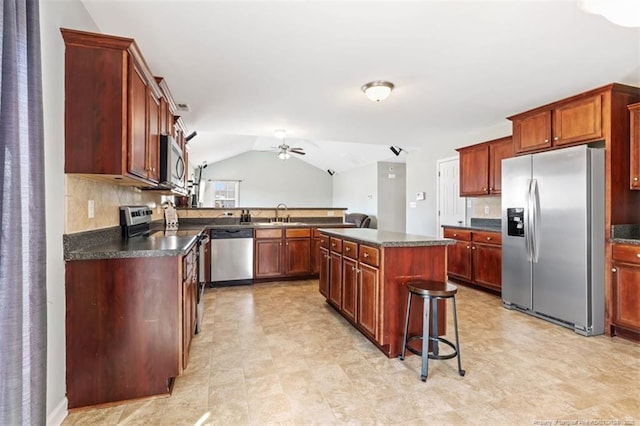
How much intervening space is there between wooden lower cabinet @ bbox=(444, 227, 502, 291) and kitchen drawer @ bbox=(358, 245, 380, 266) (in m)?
2.24

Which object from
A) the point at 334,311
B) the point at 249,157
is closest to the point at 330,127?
the point at 334,311

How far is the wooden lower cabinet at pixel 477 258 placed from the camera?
13.3ft

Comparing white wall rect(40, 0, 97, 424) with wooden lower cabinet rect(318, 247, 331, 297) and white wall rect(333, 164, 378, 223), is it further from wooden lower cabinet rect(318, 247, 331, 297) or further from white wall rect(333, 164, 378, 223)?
white wall rect(333, 164, 378, 223)

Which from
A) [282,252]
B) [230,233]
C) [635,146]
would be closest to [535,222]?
[635,146]

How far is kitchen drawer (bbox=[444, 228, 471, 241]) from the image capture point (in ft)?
14.8

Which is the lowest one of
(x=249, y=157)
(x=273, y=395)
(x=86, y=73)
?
(x=273, y=395)

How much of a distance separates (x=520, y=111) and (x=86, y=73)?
4.24 meters

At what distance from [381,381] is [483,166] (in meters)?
3.48

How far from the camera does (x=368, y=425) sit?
5.53 ft

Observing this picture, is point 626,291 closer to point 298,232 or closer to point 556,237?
point 556,237

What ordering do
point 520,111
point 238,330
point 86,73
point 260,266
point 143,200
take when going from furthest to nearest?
point 260,266
point 520,111
point 143,200
point 238,330
point 86,73

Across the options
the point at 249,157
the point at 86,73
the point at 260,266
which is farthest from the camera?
the point at 249,157

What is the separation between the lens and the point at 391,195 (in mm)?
9562

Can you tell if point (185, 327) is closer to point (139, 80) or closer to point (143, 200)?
point (139, 80)
